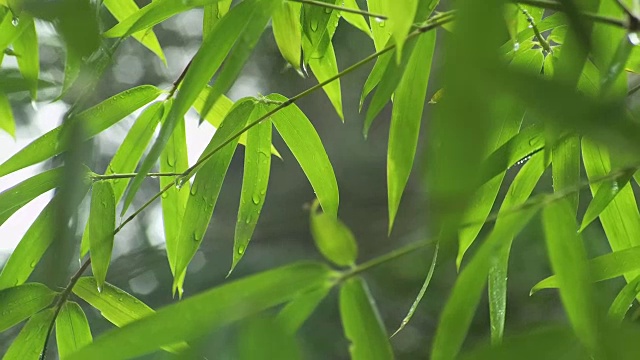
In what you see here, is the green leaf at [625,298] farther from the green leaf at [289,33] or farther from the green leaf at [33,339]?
the green leaf at [33,339]

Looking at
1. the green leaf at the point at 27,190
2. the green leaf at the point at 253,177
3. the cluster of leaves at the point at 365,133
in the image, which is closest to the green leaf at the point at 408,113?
the cluster of leaves at the point at 365,133

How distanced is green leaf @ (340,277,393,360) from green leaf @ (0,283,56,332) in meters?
0.28

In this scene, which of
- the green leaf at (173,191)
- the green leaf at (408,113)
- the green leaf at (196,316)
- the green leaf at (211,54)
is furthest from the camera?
the green leaf at (173,191)

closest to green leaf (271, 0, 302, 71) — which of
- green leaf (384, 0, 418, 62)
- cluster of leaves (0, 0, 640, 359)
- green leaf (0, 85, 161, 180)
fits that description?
cluster of leaves (0, 0, 640, 359)

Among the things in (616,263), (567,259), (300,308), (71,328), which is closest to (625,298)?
(616,263)

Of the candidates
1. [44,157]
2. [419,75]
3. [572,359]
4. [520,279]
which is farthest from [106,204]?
[520,279]

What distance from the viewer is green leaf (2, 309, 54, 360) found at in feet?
1.83

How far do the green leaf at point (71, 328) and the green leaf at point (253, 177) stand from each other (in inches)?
5.0

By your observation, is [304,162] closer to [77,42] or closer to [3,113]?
[3,113]

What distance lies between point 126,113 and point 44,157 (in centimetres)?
7

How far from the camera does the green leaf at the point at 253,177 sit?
617 millimetres

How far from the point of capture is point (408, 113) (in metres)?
0.53

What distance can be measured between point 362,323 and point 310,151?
29 centimetres

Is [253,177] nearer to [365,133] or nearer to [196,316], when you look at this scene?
Answer: [365,133]
